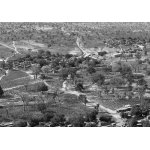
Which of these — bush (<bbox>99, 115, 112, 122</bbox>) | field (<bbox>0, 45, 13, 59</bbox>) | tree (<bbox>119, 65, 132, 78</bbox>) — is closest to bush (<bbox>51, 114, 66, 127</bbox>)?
bush (<bbox>99, 115, 112, 122</bbox>)

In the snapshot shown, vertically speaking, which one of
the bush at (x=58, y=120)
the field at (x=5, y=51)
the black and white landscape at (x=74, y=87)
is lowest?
the bush at (x=58, y=120)

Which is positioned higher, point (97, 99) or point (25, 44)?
point (25, 44)

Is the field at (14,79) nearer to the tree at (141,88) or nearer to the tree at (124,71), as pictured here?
the tree at (124,71)

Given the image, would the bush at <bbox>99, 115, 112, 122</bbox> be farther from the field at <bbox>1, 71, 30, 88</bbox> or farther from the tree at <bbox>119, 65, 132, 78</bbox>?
the field at <bbox>1, 71, 30, 88</bbox>

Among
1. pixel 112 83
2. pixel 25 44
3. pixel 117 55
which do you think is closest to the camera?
pixel 112 83

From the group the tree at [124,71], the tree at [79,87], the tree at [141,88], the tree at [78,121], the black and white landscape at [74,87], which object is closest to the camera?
the tree at [78,121]

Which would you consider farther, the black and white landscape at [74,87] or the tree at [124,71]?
the tree at [124,71]

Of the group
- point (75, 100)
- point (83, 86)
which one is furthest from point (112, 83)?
point (75, 100)

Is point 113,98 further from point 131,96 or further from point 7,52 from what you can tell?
point 7,52

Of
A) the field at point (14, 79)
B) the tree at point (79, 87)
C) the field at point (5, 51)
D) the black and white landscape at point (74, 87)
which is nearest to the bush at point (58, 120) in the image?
the black and white landscape at point (74, 87)
